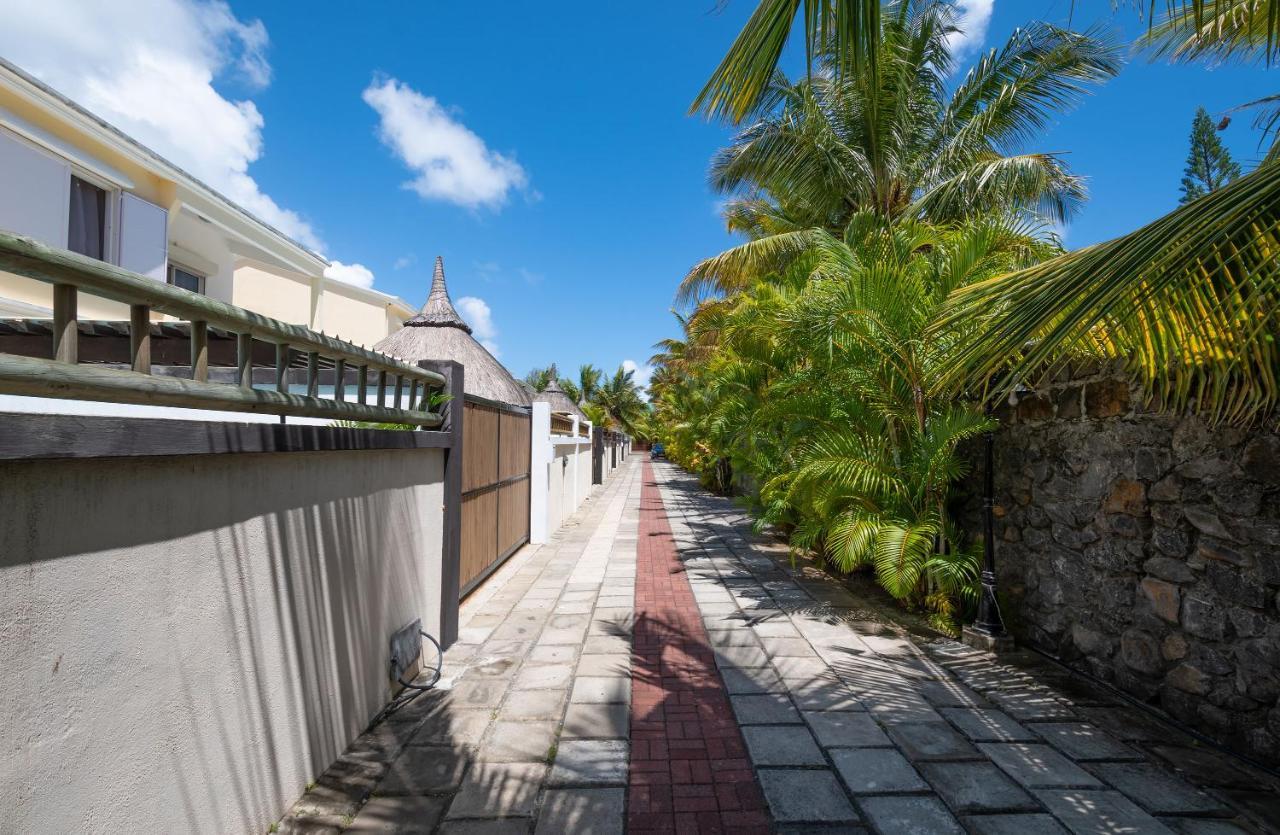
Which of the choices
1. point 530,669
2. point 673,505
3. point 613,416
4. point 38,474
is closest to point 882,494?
point 530,669

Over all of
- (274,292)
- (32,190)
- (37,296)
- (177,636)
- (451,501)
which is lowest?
(177,636)

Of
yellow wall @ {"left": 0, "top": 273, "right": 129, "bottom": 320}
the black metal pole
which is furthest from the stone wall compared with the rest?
yellow wall @ {"left": 0, "top": 273, "right": 129, "bottom": 320}

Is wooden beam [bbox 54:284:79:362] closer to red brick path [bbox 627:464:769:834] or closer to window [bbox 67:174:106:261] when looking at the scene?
red brick path [bbox 627:464:769:834]

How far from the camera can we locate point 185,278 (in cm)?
1045

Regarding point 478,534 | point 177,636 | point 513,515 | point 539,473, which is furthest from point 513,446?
point 177,636

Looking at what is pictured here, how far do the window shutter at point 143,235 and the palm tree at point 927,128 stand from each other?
27.4 ft

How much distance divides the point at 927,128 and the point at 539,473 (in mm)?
7491

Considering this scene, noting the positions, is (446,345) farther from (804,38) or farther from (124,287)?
Answer: (804,38)

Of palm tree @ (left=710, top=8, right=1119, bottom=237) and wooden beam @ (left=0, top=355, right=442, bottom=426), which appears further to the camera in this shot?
palm tree @ (left=710, top=8, right=1119, bottom=237)

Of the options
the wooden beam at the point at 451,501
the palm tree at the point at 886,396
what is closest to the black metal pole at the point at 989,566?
the palm tree at the point at 886,396

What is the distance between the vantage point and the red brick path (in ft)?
7.98

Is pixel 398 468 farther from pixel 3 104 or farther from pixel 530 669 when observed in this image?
pixel 3 104

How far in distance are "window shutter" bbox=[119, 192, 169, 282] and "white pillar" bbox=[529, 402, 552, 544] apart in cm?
520

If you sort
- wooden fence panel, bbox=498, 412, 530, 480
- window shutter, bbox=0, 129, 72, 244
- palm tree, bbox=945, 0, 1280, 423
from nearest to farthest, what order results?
palm tree, bbox=945, 0, 1280, 423, window shutter, bbox=0, 129, 72, 244, wooden fence panel, bbox=498, 412, 530, 480
